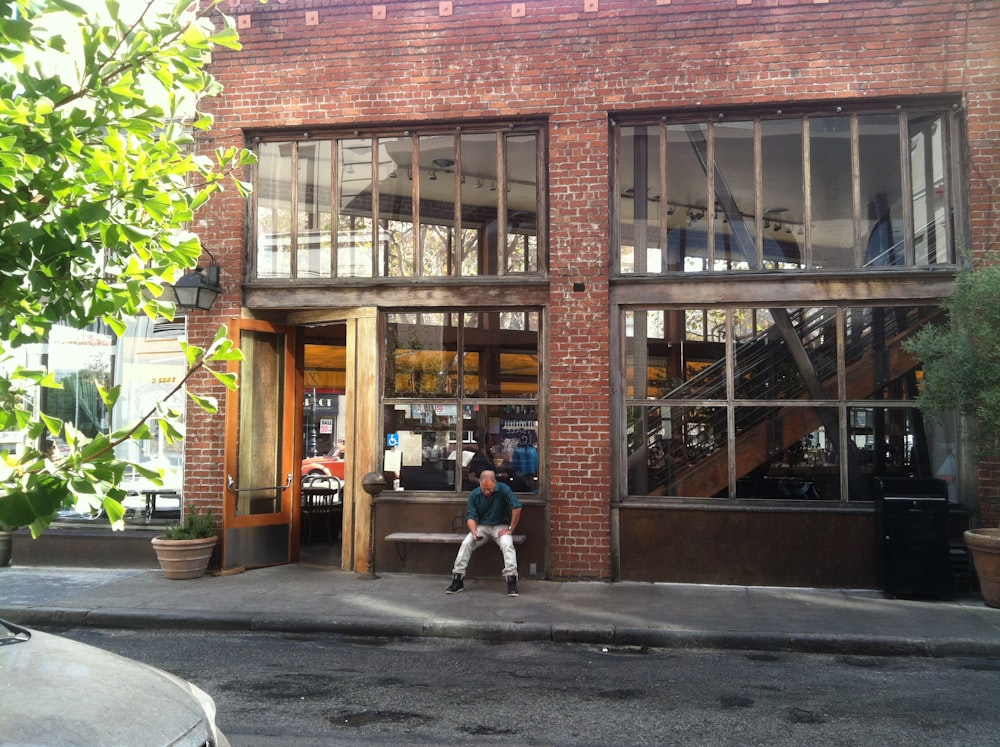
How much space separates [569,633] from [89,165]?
18.9ft

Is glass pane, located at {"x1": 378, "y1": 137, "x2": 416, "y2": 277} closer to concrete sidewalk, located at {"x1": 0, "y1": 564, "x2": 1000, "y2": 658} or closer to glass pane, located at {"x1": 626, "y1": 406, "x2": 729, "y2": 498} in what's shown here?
glass pane, located at {"x1": 626, "y1": 406, "x2": 729, "y2": 498}

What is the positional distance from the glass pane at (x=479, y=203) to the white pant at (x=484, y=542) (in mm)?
3036

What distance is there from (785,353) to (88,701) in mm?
8126

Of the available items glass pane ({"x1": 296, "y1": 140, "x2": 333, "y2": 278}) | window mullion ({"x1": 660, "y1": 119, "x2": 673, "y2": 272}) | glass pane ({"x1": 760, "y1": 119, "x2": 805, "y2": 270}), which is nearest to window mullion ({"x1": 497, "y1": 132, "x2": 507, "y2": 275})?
window mullion ({"x1": 660, "y1": 119, "x2": 673, "y2": 272})

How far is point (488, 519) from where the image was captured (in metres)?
9.34

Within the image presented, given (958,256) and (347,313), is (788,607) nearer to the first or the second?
(958,256)

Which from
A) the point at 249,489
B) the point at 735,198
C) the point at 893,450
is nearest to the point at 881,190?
the point at 735,198

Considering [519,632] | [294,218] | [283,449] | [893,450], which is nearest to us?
[519,632]

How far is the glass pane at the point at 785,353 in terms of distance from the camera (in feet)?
31.0

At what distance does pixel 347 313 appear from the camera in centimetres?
1041

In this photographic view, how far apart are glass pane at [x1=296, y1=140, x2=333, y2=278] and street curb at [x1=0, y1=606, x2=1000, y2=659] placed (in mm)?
4397

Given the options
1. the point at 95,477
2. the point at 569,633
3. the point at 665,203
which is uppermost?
the point at 665,203

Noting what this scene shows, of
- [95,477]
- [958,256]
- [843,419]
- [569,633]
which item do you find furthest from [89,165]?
[958,256]

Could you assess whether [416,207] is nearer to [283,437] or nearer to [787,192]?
[283,437]
